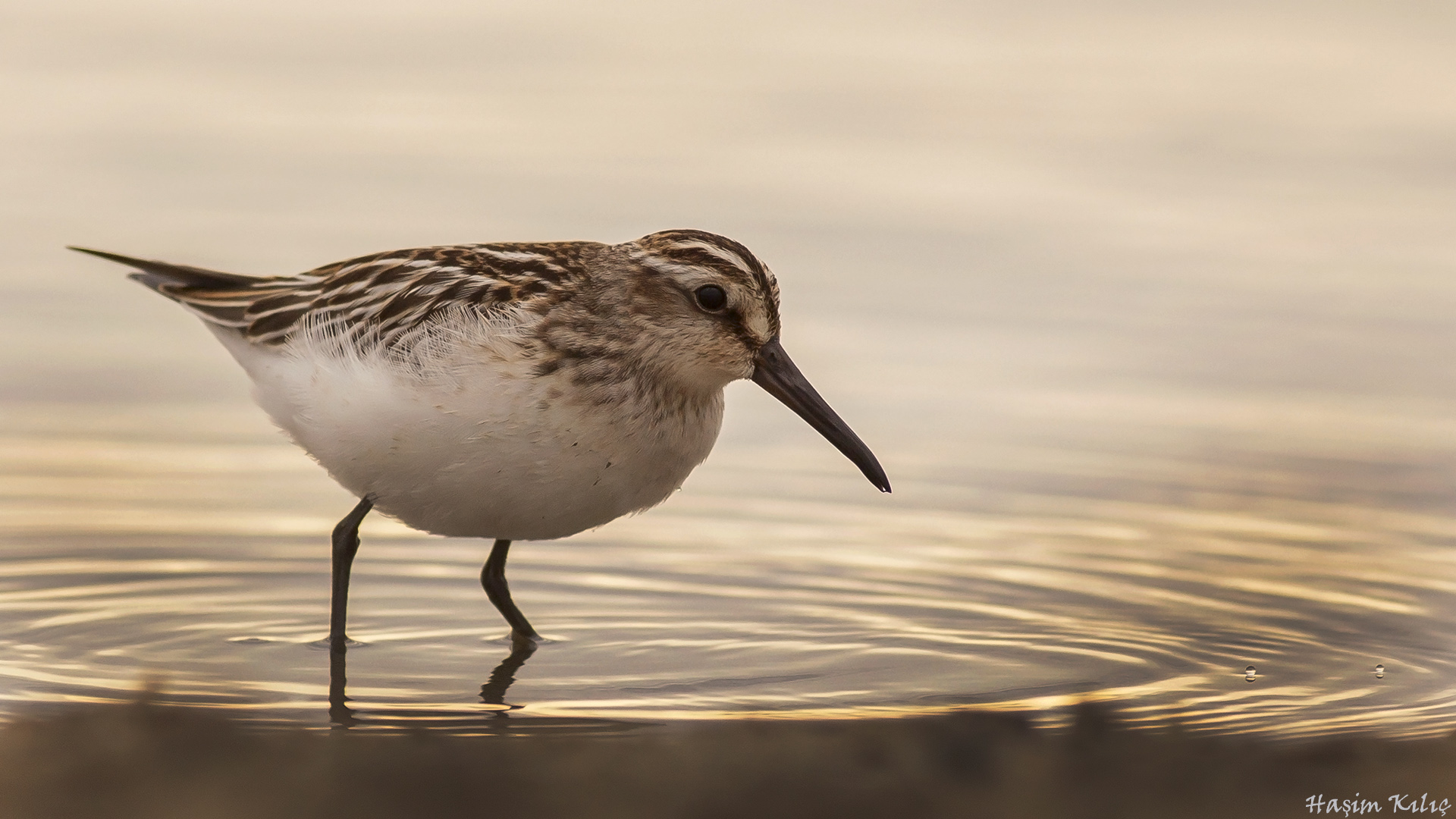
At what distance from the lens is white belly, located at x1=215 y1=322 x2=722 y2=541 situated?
8.34 meters

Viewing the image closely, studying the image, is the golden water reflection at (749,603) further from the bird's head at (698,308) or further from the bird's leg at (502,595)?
the bird's head at (698,308)

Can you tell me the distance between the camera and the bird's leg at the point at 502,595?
9.66 metres

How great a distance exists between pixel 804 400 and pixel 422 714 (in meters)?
2.25

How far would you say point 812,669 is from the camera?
909 cm

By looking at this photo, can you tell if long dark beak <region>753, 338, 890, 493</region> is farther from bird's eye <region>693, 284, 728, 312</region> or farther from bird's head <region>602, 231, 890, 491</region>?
bird's eye <region>693, 284, 728, 312</region>

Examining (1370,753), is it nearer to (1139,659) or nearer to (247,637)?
(1139,659)

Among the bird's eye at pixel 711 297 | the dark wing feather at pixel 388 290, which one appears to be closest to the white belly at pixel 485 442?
the dark wing feather at pixel 388 290

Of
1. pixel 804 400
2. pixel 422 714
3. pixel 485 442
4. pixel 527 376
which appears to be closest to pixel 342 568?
pixel 422 714

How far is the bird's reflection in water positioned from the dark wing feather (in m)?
1.55

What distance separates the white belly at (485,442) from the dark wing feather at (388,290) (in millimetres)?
236

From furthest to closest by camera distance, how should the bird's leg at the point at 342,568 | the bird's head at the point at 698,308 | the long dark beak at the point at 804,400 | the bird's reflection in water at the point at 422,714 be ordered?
the bird's leg at the point at 342,568 < the long dark beak at the point at 804,400 < the bird's head at the point at 698,308 < the bird's reflection in water at the point at 422,714

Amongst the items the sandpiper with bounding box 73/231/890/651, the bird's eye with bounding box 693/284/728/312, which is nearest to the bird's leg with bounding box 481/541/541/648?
the sandpiper with bounding box 73/231/890/651

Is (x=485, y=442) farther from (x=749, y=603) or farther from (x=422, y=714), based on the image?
(x=749, y=603)

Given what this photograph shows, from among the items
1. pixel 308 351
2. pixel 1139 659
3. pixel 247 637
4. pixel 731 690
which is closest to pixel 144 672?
pixel 247 637
